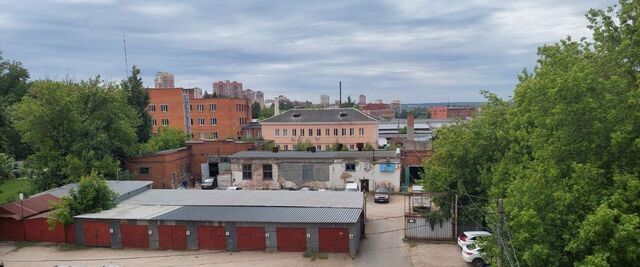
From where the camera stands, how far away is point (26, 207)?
2764 centimetres

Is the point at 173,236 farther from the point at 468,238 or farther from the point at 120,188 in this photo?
the point at 468,238

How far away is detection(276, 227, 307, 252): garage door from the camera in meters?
23.1

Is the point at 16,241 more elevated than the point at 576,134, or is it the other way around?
the point at 576,134

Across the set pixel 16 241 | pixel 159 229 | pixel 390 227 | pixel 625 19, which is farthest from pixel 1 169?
pixel 625 19

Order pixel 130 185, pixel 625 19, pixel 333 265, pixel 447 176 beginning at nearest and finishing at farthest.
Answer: pixel 625 19, pixel 333 265, pixel 447 176, pixel 130 185

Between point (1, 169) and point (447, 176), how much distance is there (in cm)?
2743

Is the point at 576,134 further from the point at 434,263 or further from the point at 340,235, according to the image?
the point at 340,235

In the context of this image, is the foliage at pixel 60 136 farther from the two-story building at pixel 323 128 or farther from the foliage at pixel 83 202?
the two-story building at pixel 323 128

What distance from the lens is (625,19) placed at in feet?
47.5

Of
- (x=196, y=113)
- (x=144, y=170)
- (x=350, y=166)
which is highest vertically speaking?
(x=196, y=113)

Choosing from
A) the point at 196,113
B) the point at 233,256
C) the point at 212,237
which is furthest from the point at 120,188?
the point at 196,113

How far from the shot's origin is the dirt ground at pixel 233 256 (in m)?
21.9

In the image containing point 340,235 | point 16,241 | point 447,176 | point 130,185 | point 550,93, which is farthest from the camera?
point 130,185

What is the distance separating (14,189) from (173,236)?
25.9 metres
